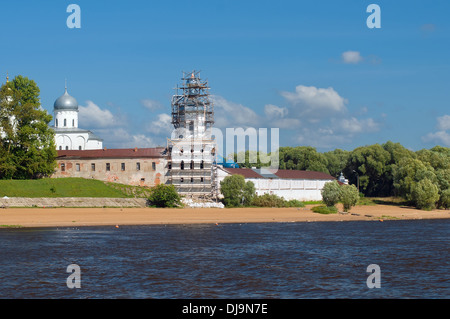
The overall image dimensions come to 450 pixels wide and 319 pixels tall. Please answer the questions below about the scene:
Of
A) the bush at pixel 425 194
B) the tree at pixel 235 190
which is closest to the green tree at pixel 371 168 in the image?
the bush at pixel 425 194

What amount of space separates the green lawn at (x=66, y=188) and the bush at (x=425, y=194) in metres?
35.7

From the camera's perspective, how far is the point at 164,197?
64.2 meters

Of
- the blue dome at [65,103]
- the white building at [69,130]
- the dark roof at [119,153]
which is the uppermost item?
the blue dome at [65,103]

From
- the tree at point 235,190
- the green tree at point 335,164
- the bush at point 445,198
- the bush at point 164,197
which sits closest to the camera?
the bush at point 164,197

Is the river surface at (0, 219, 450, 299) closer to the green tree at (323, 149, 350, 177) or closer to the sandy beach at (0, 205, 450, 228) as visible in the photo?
the sandy beach at (0, 205, 450, 228)

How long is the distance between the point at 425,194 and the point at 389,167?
31194 mm

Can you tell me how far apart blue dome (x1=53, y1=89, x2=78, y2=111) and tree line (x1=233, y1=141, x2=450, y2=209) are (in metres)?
42.8

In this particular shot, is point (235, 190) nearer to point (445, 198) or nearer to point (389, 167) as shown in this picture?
point (445, 198)

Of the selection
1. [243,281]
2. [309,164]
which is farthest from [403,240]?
[309,164]

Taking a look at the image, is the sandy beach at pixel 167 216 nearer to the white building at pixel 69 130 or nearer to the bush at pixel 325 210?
the bush at pixel 325 210

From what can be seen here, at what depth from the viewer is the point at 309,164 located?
11506 cm

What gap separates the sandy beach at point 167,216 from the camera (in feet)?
163
